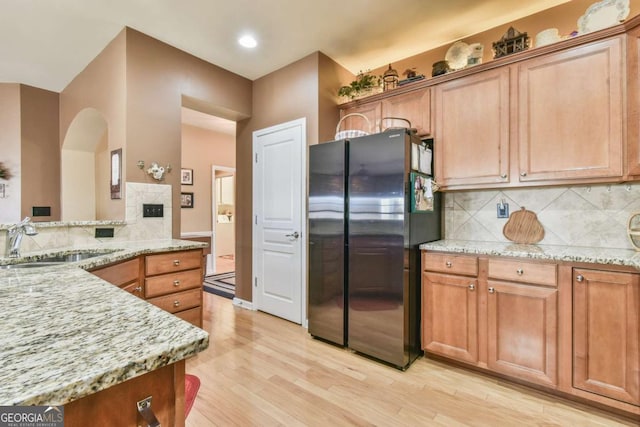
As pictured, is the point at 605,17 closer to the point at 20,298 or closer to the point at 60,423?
the point at 60,423

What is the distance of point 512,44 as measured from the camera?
7.30ft

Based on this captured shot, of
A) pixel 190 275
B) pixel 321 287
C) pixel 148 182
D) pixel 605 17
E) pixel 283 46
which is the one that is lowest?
pixel 321 287

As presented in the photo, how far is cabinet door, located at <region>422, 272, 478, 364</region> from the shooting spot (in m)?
2.08

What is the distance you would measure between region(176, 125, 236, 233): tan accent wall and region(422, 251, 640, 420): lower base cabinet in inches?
173

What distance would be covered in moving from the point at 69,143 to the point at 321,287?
3708 mm

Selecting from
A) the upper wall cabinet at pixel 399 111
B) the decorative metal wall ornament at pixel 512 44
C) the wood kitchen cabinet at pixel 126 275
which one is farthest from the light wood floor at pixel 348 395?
the decorative metal wall ornament at pixel 512 44

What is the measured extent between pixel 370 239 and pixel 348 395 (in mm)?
1066

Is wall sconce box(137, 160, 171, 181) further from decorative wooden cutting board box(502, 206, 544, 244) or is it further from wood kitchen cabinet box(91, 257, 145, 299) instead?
decorative wooden cutting board box(502, 206, 544, 244)

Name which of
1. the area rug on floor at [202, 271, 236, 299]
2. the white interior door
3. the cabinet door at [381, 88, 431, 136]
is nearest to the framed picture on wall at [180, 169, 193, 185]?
the area rug on floor at [202, 271, 236, 299]

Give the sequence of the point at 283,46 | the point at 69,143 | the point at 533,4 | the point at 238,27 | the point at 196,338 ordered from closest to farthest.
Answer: the point at 196,338
the point at 533,4
the point at 238,27
the point at 283,46
the point at 69,143

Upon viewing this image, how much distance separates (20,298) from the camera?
93 cm

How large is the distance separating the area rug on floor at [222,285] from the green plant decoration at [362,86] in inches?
116

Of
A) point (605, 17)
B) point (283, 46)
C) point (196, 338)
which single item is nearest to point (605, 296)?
point (605, 17)

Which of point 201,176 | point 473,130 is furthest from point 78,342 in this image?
point 201,176
